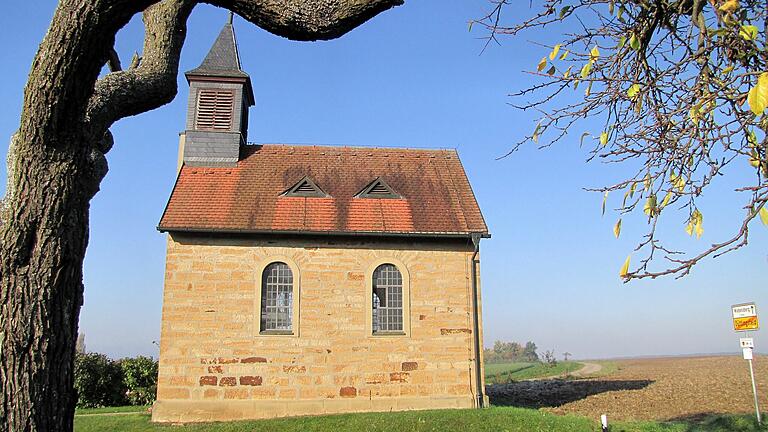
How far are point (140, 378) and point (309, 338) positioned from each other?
27.5 feet

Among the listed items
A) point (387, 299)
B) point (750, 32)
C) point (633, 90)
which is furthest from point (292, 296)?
point (750, 32)

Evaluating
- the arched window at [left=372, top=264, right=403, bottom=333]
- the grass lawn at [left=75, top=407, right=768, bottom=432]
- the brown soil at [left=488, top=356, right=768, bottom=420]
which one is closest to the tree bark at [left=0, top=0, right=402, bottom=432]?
the grass lawn at [left=75, top=407, right=768, bottom=432]

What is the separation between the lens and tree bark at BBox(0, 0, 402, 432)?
10.9 feet

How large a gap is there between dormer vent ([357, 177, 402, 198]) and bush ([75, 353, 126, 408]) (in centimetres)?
1076

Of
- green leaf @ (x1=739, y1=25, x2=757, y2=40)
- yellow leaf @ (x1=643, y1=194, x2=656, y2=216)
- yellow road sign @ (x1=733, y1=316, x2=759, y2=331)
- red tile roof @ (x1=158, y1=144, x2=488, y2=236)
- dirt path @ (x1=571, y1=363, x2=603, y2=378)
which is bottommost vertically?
dirt path @ (x1=571, y1=363, x2=603, y2=378)

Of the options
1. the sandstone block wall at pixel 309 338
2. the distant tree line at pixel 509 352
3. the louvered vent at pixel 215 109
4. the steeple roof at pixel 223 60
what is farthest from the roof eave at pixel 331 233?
the distant tree line at pixel 509 352

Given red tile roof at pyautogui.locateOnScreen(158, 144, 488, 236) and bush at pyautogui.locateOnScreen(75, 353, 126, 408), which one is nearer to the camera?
red tile roof at pyautogui.locateOnScreen(158, 144, 488, 236)

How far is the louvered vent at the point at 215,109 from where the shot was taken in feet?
61.9

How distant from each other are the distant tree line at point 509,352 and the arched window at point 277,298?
51162mm

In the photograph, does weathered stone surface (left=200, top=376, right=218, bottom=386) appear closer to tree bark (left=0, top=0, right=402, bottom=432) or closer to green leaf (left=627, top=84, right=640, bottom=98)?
tree bark (left=0, top=0, right=402, bottom=432)

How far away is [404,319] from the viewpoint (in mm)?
15820

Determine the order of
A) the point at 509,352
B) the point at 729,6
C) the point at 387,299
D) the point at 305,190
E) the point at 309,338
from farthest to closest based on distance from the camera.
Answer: the point at 509,352, the point at 305,190, the point at 387,299, the point at 309,338, the point at 729,6

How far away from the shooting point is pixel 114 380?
20.0 m

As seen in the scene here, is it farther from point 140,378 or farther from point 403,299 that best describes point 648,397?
point 140,378
